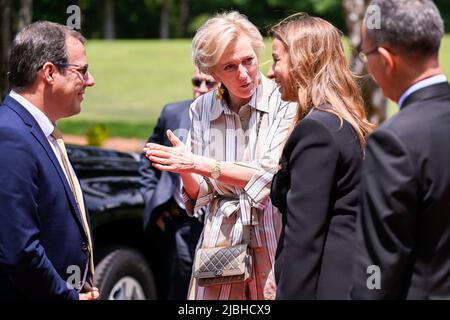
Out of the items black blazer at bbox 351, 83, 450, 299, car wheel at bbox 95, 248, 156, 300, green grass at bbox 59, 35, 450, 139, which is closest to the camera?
black blazer at bbox 351, 83, 450, 299

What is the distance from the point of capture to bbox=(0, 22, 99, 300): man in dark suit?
341cm

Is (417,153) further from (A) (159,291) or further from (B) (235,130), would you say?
(A) (159,291)

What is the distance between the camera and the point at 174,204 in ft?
20.2

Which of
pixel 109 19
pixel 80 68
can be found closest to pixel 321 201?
pixel 80 68

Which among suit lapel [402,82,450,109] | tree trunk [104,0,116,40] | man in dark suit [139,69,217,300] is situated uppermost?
suit lapel [402,82,450,109]

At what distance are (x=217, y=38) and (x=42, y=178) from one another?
1423 millimetres

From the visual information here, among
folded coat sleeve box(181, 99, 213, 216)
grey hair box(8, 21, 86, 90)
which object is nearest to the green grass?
folded coat sleeve box(181, 99, 213, 216)

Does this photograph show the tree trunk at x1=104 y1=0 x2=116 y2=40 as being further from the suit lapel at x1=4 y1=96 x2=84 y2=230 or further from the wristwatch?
the suit lapel at x1=4 y1=96 x2=84 y2=230

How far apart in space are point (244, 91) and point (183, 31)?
7269 cm

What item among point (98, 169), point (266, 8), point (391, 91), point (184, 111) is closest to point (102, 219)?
point (98, 169)

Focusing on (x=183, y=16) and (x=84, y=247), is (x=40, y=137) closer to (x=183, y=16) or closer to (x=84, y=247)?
(x=84, y=247)

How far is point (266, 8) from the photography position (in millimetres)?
75125

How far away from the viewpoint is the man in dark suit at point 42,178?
3410 millimetres

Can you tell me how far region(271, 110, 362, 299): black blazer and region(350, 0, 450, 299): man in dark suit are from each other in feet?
1.19
